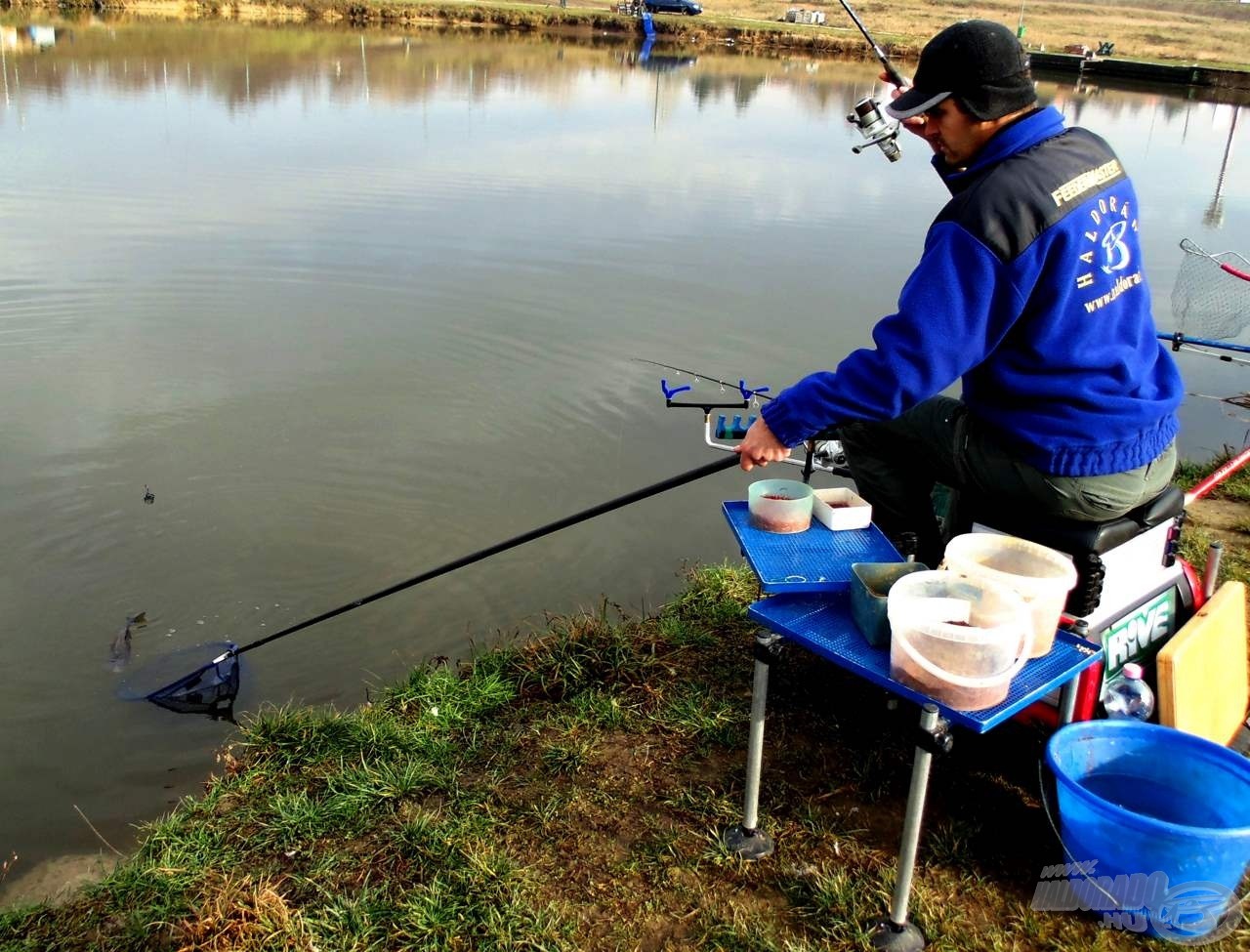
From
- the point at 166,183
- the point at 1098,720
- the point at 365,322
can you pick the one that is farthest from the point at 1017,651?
the point at 166,183

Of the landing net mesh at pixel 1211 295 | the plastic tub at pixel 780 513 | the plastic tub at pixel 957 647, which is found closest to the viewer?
the plastic tub at pixel 957 647

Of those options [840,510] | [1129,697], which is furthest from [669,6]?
[1129,697]

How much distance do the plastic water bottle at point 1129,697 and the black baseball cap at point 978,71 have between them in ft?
4.44

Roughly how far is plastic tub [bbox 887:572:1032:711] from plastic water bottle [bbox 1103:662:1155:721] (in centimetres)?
62

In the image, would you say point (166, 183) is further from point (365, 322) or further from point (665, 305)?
point (665, 305)

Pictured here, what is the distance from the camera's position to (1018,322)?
2293 millimetres

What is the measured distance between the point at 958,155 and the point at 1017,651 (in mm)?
1124

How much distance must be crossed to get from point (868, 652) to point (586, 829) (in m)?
0.92

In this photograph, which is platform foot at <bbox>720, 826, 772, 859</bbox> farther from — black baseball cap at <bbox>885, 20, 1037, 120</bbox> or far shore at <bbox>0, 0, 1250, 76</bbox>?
far shore at <bbox>0, 0, 1250, 76</bbox>

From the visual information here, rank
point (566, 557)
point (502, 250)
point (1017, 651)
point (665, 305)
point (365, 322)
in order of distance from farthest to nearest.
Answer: point (502, 250), point (665, 305), point (365, 322), point (566, 557), point (1017, 651)

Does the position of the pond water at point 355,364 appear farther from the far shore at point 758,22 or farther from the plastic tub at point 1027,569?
the far shore at point 758,22

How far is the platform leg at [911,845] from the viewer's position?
1.99 meters

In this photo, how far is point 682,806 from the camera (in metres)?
2.71

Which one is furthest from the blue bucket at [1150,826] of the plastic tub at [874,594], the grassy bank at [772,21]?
the grassy bank at [772,21]
